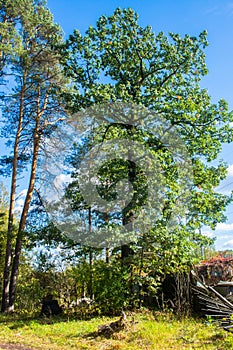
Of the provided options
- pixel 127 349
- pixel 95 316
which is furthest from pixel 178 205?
pixel 127 349

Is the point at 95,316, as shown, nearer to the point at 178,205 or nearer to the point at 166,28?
the point at 178,205

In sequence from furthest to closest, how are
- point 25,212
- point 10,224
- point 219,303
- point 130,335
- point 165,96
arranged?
point 25,212 < point 10,224 < point 165,96 < point 130,335 < point 219,303

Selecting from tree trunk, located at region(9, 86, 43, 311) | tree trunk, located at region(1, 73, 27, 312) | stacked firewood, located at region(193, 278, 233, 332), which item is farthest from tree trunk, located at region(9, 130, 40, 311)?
stacked firewood, located at region(193, 278, 233, 332)

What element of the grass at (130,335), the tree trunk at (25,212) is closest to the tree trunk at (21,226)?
the tree trunk at (25,212)

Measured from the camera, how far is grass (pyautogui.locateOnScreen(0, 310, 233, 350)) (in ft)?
20.2

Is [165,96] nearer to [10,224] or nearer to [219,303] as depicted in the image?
[10,224]

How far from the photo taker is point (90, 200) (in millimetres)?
11211

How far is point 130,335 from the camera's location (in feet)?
22.4

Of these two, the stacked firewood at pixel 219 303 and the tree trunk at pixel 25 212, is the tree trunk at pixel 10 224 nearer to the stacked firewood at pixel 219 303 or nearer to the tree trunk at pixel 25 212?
the tree trunk at pixel 25 212

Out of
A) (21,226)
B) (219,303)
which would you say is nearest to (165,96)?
(21,226)

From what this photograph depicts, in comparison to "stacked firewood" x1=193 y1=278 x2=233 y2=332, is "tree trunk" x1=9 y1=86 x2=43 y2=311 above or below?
above

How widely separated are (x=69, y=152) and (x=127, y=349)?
781cm

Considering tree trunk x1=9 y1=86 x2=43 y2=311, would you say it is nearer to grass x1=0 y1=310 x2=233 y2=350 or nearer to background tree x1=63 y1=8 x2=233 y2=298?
background tree x1=63 y1=8 x2=233 y2=298

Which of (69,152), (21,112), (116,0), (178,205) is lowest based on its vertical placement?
(178,205)
